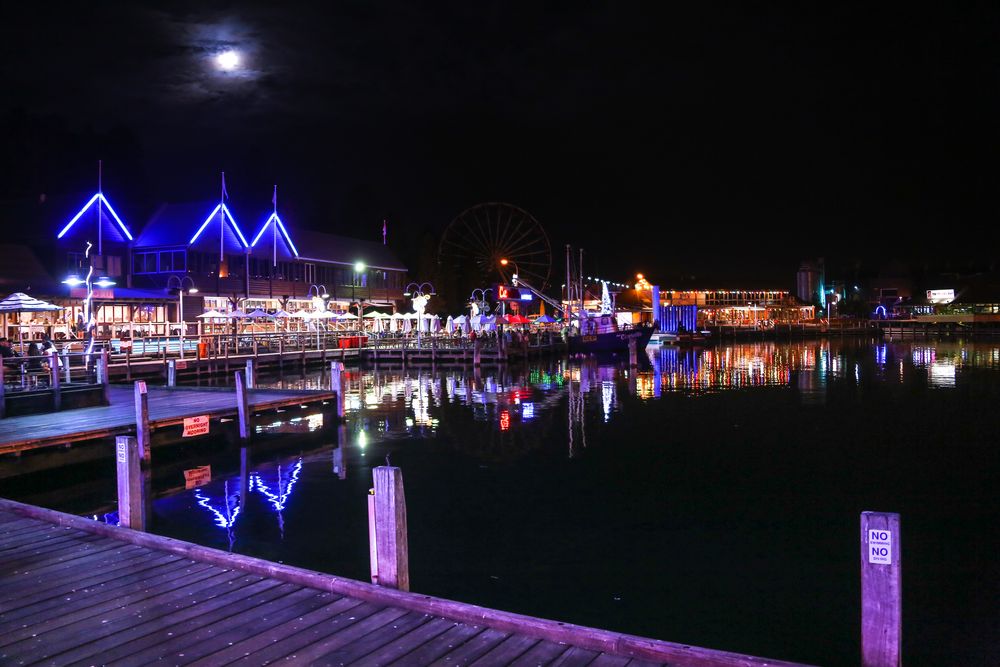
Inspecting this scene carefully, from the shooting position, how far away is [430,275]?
73375 millimetres

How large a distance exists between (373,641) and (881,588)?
11.6 feet

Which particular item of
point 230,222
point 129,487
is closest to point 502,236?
point 230,222

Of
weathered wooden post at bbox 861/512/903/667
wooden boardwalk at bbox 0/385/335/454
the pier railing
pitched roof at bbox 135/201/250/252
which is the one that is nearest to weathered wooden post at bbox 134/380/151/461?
wooden boardwalk at bbox 0/385/335/454

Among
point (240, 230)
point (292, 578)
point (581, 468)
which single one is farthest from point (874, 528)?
point (240, 230)

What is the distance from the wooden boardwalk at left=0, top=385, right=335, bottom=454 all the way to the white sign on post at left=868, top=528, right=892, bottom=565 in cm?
1397

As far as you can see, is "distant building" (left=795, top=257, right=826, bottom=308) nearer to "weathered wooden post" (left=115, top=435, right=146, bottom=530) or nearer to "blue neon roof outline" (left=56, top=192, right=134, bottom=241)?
"blue neon roof outline" (left=56, top=192, right=134, bottom=241)

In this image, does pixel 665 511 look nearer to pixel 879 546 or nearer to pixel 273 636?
pixel 879 546

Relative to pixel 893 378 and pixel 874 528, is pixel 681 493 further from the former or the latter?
pixel 893 378

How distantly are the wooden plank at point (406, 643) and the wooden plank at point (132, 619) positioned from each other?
1669 millimetres

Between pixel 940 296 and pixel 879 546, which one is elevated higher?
pixel 940 296

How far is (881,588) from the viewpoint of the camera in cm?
529

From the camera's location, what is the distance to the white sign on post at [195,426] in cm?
1739

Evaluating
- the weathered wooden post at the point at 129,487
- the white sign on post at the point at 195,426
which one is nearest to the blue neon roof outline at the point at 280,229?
the white sign on post at the point at 195,426

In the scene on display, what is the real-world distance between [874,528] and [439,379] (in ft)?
112
